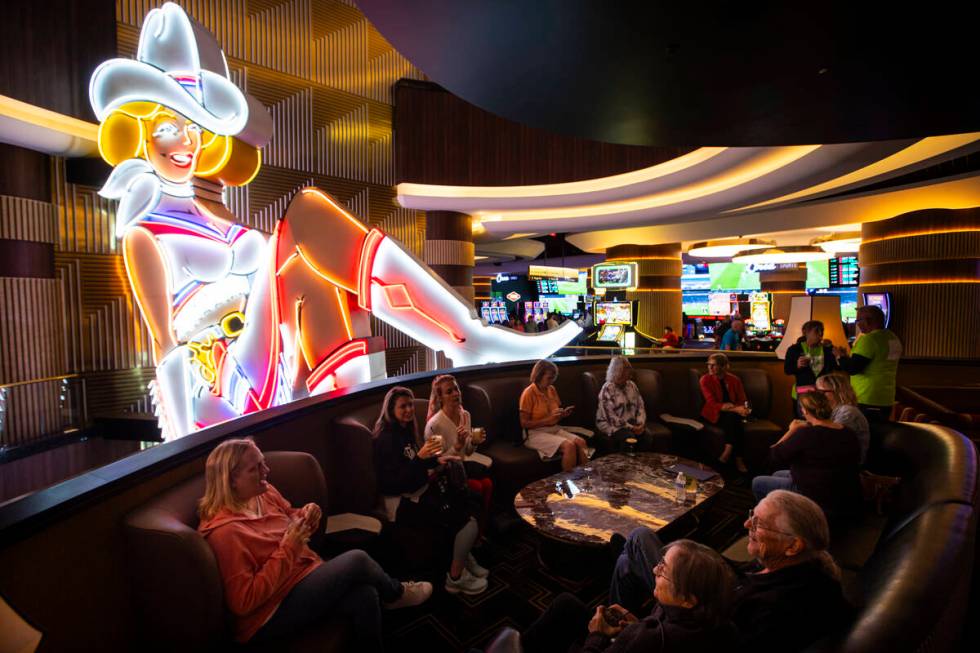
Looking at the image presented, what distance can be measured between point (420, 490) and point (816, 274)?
16.5m

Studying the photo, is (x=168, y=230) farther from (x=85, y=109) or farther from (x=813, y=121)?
(x=813, y=121)

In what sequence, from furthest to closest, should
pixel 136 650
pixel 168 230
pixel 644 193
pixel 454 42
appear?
pixel 644 193 < pixel 168 230 < pixel 454 42 < pixel 136 650

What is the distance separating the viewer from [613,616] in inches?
69.8

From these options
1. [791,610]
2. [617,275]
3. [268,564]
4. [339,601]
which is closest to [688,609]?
[791,610]

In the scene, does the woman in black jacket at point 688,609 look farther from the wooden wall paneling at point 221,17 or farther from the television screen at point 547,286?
the television screen at point 547,286

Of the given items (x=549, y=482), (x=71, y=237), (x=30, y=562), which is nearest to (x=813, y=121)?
(x=549, y=482)

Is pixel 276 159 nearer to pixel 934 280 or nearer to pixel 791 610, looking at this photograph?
pixel 791 610

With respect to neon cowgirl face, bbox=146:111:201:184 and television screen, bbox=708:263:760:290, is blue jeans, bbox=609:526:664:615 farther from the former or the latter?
television screen, bbox=708:263:760:290

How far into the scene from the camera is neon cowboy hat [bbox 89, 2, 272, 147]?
3.28 metres

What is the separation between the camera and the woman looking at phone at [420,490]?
278 cm

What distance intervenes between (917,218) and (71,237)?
1106cm

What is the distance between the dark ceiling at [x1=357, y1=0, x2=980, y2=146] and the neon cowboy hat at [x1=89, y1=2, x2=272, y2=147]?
1.96m

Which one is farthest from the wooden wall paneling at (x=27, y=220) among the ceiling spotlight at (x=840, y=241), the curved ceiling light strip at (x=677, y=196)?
the ceiling spotlight at (x=840, y=241)

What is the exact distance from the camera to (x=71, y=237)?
4754 millimetres
